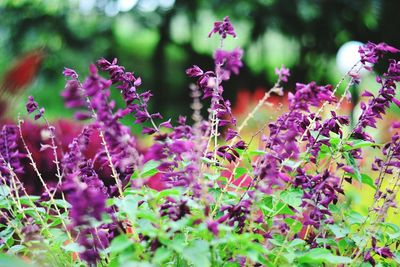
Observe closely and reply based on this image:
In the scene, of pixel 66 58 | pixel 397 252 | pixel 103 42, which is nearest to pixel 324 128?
pixel 397 252

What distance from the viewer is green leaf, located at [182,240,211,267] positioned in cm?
143

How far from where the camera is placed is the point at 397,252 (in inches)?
84.7

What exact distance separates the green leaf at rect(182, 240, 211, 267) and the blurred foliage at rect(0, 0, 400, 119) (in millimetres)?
9763

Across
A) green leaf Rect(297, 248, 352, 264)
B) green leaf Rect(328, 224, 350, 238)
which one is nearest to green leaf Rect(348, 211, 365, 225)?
green leaf Rect(328, 224, 350, 238)

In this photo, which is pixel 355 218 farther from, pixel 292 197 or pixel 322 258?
pixel 322 258

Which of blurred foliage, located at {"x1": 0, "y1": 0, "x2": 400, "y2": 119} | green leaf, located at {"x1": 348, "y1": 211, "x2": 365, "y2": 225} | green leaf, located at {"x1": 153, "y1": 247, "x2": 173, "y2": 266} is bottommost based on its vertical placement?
blurred foliage, located at {"x1": 0, "y1": 0, "x2": 400, "y2": 119}

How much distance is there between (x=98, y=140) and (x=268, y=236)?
2.62 metres

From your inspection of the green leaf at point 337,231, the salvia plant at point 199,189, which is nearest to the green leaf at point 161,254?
the salvia plant at point 199,189

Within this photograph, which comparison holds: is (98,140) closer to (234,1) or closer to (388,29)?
(234,1)

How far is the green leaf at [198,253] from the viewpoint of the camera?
1431 mm

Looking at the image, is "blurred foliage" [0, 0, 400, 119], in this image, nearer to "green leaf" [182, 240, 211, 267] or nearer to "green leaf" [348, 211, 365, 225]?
"green leaf" [348, 211, 365, 225]

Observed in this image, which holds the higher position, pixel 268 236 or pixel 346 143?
pixel 346 143

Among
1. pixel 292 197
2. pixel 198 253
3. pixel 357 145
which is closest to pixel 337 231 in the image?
pixel 292 197

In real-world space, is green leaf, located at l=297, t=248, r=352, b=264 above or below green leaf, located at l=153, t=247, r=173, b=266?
below
